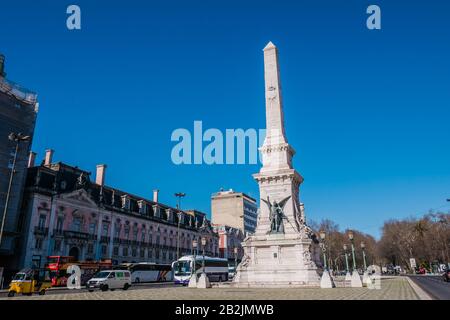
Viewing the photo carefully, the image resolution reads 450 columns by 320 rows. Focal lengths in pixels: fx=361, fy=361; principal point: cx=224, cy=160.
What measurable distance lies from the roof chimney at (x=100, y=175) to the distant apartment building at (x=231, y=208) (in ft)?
195

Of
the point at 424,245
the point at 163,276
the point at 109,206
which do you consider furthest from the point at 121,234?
the point at 424,245

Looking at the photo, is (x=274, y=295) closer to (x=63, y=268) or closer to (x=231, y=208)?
(x=63, y=268)

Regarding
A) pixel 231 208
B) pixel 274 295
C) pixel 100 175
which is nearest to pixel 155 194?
pixel 100 175

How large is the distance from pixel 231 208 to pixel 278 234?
87.9 m

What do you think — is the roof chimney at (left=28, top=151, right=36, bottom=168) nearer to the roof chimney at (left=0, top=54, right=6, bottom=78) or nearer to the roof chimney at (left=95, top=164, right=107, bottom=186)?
the roof chimney at (left=0, top=54, right=6, bottom=78)

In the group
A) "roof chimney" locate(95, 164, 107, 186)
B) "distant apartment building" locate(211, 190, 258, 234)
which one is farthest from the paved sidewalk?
"distant apartment building" locate(211, 190, 258, 234)

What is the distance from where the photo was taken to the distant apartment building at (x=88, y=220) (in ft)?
145

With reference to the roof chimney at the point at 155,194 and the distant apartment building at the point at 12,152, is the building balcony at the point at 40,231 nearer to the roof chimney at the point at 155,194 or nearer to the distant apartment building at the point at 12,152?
the distant apartment building at the point at 12,152

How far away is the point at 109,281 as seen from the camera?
30062 mm

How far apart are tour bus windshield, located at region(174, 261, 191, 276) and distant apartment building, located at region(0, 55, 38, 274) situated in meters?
18.5

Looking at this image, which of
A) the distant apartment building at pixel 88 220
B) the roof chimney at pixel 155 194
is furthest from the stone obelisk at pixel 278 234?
the roof chimney at pixel 155 194

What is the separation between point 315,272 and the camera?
1054 inches

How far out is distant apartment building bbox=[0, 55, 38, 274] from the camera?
39.6 meters
